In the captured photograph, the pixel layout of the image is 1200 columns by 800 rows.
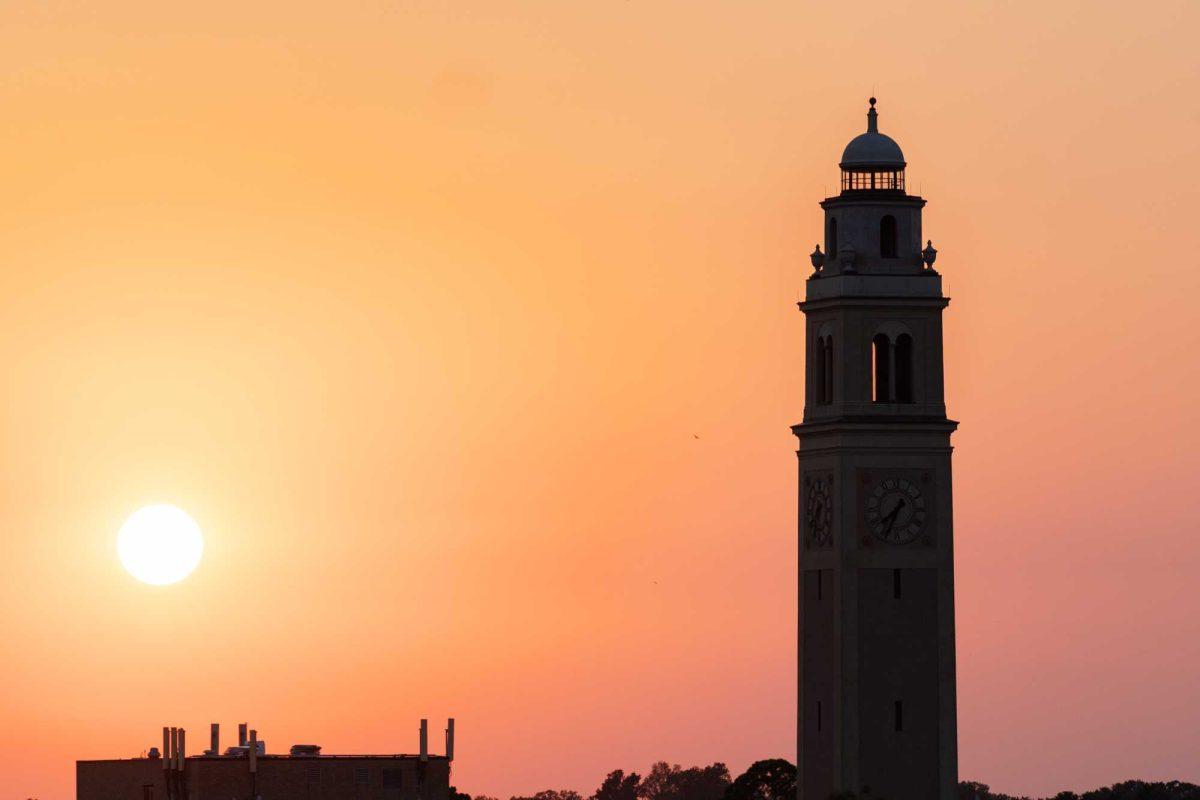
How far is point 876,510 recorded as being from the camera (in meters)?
164

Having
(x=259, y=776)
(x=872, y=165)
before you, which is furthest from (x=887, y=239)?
(x=259, y=776)

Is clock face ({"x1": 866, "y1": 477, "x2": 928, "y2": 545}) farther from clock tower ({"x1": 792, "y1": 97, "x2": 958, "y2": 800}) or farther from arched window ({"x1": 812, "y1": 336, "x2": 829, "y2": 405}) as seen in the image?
arched window ({"x1": 812, "y1": 336, "x2": 829, "y2": 405})

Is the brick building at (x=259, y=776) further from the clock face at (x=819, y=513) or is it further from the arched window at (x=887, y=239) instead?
the arched window at (x=887, y=239)

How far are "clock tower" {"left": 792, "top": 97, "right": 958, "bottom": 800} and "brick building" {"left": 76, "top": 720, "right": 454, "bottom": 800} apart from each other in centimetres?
2377

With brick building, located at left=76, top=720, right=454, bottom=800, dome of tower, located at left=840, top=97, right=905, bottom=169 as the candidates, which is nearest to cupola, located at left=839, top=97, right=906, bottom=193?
dome of tower, located at left=840, top=97, right=905, bottom=169

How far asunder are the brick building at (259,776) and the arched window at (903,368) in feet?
99.0

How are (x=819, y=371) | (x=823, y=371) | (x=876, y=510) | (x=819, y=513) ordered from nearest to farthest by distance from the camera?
(x=876, y=510)
(x=819, y=513)
(x=823, y=371)
(x=819, y=371)

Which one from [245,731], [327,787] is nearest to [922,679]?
[327,787]

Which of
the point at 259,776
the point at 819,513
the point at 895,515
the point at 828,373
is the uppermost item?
the point at 828,373

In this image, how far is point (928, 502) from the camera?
164m

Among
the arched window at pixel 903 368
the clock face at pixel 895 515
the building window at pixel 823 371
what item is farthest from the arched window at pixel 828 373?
the clock face at pixel 895 515

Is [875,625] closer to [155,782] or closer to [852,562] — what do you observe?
[852,562]

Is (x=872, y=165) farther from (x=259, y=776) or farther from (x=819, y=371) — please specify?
(x=259, y=776)

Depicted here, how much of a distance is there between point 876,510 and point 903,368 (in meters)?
6.35
